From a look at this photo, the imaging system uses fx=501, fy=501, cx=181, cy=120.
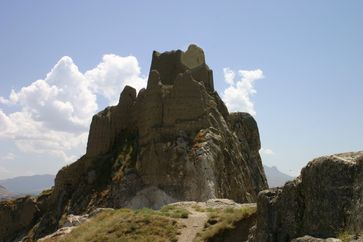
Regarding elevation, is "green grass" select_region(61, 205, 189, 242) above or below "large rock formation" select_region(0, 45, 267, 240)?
below

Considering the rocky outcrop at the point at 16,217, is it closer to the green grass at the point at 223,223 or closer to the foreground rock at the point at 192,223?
the foreground rock at the point at 192,223

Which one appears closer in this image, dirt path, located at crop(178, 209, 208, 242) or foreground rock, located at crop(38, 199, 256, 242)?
foreground rock, located at crop(38, 199, 256, 242)

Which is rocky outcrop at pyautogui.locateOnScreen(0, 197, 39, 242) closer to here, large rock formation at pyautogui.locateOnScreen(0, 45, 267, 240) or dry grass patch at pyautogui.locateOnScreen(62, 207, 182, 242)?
large rock formation at pyautogui.locateOnScreen(0, 45, 267, 240)

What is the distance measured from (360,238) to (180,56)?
165 feet

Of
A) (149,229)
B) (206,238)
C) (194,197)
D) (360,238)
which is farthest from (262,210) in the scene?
(194,197)

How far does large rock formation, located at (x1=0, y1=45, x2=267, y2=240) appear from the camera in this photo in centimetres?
4975

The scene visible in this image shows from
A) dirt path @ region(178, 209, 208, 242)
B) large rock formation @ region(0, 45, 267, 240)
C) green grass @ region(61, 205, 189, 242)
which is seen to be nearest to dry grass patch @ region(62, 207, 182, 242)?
green grass @ region(61, 205, 189, 242)

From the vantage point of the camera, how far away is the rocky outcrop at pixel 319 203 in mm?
12148

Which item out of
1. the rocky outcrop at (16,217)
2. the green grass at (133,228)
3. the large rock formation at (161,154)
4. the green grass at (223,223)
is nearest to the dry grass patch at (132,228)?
the green grass at (133,228)

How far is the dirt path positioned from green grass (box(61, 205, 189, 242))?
36 cm

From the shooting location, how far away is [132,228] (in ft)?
84.6

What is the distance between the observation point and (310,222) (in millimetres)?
13234

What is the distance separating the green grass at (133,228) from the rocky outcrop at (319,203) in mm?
10122

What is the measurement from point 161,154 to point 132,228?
25.8 metres
